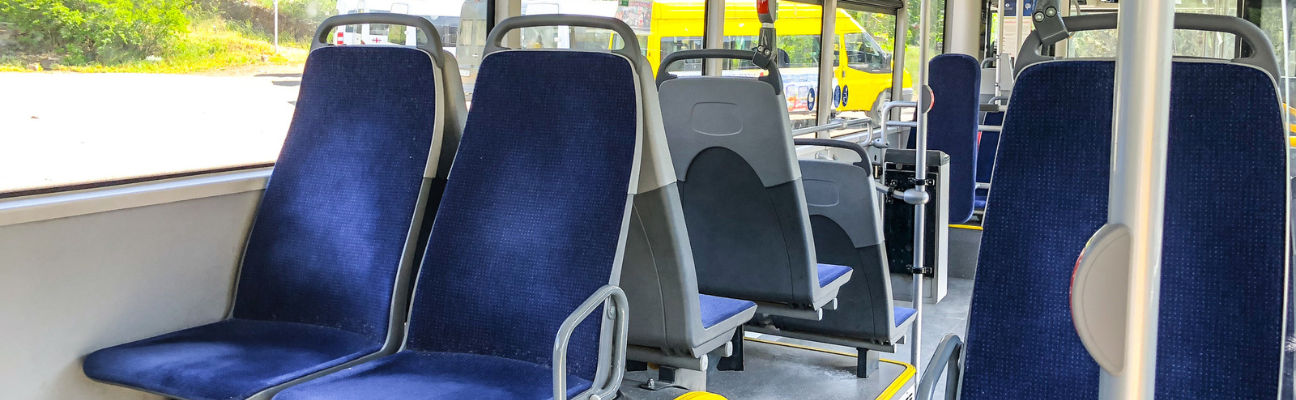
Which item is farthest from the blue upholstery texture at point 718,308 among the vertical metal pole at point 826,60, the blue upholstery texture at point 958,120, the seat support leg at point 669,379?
the vertical metal pole at point 826,60

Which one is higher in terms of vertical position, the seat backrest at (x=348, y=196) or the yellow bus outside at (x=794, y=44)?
the yellow bus outside at (x=794, y=44)

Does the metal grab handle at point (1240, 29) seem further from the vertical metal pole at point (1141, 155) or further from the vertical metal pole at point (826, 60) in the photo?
the vertical metal pole at point (826, 60)

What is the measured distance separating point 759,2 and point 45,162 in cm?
211

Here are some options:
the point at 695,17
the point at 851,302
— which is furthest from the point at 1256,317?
the point at 695,17

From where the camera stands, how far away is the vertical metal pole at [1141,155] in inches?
25.9

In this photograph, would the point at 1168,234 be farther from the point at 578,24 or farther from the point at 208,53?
the point at 208,53

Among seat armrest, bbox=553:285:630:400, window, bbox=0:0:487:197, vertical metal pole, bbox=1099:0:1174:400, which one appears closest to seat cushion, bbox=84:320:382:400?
window, bbox=0:0:487:197

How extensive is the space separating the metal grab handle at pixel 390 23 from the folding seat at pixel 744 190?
609mm

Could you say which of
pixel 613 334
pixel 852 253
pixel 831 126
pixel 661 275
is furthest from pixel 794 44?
pixel 613 334

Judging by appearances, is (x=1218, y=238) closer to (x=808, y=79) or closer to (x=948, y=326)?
(x=948, y=326)

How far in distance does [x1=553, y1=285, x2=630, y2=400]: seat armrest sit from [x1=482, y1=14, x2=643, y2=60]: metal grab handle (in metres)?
0.48

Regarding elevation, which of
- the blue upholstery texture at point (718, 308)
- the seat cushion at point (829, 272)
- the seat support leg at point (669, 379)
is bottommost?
the seat support leg at point (669, 379)

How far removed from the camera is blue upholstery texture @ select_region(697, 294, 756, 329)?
2330mm

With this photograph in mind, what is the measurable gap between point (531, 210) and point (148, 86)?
893 millimetres
